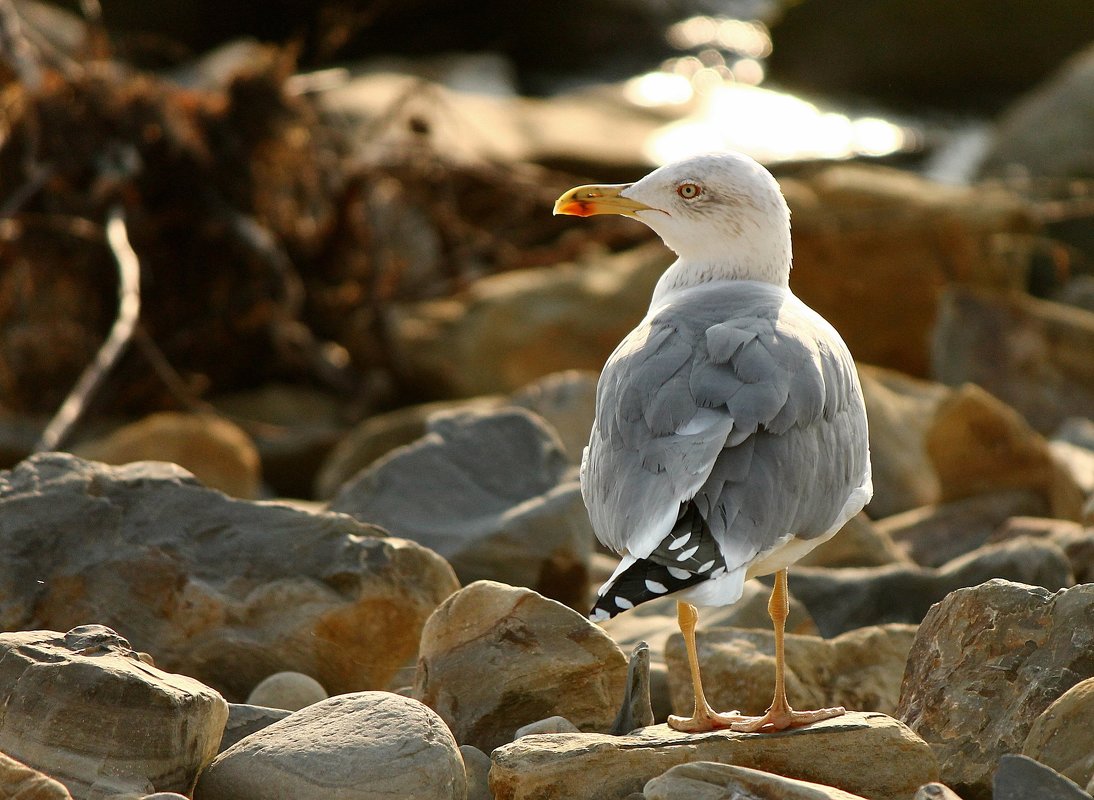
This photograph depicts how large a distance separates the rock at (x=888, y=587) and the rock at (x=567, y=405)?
220cm

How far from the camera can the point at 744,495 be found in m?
3.62

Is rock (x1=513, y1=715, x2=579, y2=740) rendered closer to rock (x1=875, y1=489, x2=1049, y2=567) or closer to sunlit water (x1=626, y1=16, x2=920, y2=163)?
rock (x1=875, y1=489, x2=1049, y2=567)

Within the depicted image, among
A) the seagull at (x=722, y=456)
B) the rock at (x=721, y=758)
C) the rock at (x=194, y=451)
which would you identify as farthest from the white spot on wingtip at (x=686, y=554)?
the rock at (x=194, y=451)

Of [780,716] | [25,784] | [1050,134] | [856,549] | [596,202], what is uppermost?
[1050,134]

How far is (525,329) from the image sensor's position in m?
10.5

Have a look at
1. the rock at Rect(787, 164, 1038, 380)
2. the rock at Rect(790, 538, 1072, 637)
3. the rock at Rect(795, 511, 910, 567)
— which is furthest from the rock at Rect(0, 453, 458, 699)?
the rock at Rect(787, 164, 1038, 380)

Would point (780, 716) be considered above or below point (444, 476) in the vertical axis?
above

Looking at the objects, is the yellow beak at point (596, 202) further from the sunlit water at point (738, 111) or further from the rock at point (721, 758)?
the sunlit water at point (738, 111)

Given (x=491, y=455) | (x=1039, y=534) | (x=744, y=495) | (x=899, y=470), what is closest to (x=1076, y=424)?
(x=899, y=470)

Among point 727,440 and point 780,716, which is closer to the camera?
point 727,440

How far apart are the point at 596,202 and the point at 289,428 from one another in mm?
5861

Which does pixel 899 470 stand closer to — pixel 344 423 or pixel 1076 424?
pixel 1076 424

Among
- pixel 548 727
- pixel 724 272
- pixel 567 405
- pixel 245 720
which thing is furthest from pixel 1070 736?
pixel 567 405

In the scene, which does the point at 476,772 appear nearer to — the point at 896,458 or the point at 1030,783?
the point at 1030,783
